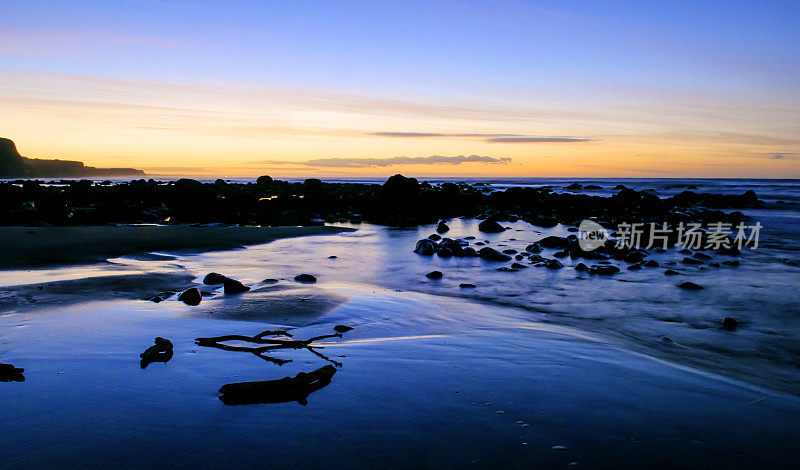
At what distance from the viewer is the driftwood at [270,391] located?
3.30 metres

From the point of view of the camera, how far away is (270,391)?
3.37m

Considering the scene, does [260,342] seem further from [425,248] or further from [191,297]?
[425,248]

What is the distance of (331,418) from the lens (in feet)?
10.3

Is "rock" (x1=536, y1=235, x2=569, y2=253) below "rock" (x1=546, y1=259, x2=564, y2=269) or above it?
above

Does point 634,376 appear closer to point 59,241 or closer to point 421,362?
point 421,362

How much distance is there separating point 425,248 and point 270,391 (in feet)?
31.7

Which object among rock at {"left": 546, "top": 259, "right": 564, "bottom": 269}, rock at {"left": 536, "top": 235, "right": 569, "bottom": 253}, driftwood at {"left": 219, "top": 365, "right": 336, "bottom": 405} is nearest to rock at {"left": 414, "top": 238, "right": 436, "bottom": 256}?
rock at {"left": 546, "top": 259, "right": 564, "bottom": 269}

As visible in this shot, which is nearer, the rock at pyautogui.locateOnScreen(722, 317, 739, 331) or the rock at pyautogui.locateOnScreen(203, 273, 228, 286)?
the rock at pyautogui.locateOnScreen(722, 317, 739, 331)

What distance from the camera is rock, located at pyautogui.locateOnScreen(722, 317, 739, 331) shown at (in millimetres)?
6274

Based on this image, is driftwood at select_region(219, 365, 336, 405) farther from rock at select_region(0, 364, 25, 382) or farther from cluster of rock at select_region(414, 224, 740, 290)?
cluster of rock at select_region(414, 224, 740, 290)

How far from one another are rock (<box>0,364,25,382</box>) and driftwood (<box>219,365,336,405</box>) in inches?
63.7

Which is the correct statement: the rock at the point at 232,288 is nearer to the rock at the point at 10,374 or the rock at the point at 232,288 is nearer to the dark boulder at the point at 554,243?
the rock at the point at 10,374

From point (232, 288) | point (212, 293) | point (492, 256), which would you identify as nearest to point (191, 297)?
point (212, 293)

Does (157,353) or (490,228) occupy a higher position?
(490,228)
